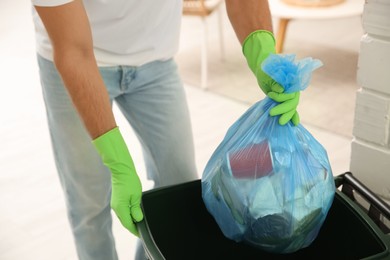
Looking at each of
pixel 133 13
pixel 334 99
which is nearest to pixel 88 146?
pixel 133 13

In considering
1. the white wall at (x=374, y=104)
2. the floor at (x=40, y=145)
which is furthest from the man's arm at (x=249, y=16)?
the floor at (x=40, y=145)

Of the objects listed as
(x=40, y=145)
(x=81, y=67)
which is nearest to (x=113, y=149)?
(x=81, y=67)

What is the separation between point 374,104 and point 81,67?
52 centimetres

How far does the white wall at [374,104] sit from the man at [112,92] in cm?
18

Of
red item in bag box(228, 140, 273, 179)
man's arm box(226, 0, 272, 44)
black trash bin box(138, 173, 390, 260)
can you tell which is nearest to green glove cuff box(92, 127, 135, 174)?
black trash bin box(138, 173, 390, 260)

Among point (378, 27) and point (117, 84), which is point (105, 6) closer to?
point (117, 84)

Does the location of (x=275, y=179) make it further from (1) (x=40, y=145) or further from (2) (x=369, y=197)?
(1) (x=40, y=145)

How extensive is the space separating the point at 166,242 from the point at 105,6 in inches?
19.7

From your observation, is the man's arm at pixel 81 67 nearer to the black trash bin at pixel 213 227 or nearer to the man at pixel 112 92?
the man at pixel 112 92

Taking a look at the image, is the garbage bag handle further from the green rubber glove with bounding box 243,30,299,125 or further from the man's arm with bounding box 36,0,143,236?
the man's arm with bounding box 36,0,143,236

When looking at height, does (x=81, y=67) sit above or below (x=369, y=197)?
above

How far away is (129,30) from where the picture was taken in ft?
4.13

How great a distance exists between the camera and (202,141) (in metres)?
2.62

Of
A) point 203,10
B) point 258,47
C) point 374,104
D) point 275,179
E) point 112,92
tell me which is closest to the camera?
point 275,179
